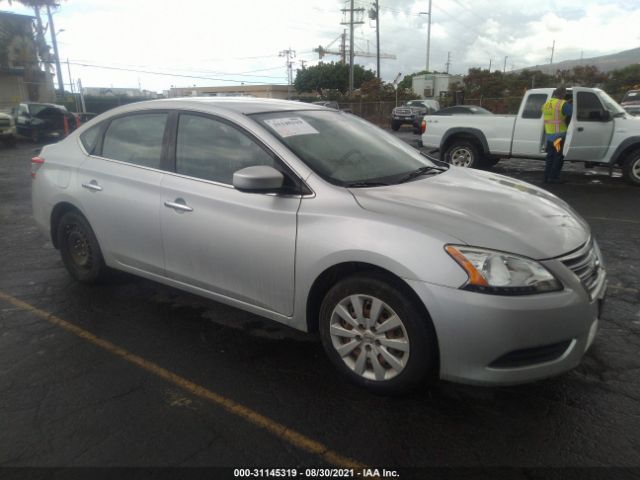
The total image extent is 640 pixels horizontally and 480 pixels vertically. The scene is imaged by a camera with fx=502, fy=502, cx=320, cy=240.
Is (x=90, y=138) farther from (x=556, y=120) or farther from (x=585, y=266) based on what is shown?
(x=556, y=120)

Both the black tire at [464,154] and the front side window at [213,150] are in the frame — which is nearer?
the front side window at [213,150]

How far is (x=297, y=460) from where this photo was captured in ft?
7.70

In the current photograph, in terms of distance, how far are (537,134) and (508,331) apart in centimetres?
878

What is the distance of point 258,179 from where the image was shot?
9.42 feet

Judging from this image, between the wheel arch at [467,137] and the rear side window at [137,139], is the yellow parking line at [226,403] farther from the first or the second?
the wheel arch at [467,137]

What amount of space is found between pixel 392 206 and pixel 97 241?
2.63 metres

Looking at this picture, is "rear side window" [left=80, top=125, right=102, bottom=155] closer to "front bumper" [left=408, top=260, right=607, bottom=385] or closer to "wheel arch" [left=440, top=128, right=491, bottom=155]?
"front bumper" [left=408, top=260, right=607, bottom=385]

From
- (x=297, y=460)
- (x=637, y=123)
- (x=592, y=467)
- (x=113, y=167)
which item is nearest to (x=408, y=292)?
(x=297, y=460)

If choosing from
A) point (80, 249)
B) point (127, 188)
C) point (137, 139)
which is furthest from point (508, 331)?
point (80, 249)

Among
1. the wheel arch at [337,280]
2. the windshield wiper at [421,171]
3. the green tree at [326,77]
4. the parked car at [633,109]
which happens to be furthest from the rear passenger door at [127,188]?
the green tree at [326,77]

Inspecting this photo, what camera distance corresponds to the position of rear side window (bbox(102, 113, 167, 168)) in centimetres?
378

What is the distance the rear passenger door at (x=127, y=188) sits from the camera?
145 inches

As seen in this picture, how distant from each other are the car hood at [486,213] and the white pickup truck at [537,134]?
680 cm

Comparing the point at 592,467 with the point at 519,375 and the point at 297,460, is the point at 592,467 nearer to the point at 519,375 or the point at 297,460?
the point at 519,375
